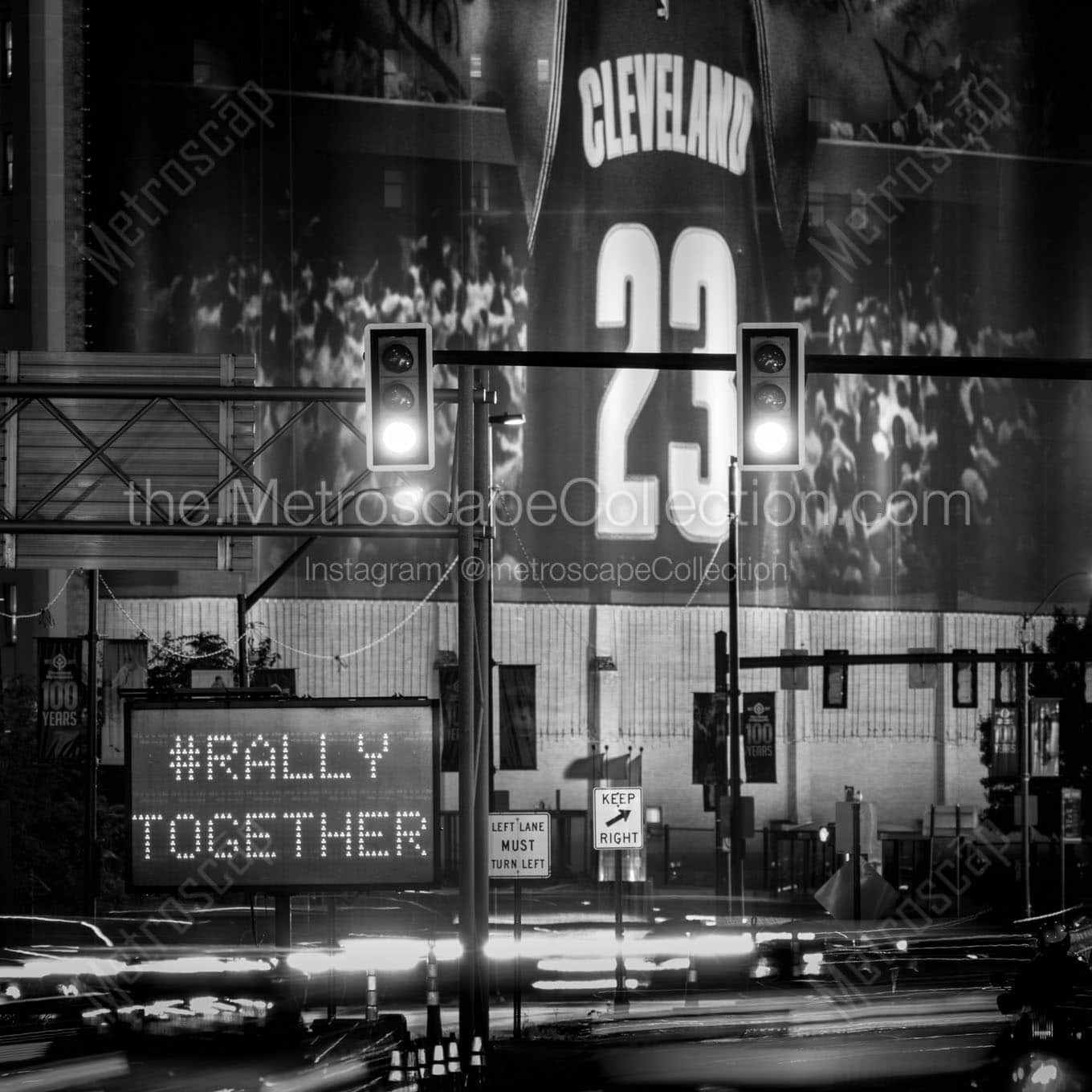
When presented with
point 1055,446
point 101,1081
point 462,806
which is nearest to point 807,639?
point 1055,446

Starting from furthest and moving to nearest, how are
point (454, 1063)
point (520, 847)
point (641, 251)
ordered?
point (641, 251) → point (520, 847) → point (454, 1063)

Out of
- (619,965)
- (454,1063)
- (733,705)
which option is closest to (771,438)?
(454,1063)

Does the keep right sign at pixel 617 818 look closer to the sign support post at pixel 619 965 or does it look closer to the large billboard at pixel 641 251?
the sign support post at pixel 619 965

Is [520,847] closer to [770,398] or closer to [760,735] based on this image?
[770,398]

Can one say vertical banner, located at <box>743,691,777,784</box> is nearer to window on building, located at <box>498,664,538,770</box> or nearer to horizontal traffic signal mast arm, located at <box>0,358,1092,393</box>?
window on building, located at <box>498,664,538,770</box>

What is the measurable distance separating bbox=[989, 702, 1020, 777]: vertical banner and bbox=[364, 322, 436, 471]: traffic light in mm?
33965

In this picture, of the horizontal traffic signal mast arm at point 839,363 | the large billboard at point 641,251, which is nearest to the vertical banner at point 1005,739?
the large billboard at point 641,251

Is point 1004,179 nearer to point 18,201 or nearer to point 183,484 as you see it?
point 18,201

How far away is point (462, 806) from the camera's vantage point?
1784 centimetres

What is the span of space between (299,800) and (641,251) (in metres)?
39.2

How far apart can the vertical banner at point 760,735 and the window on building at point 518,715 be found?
Answer: 5.22 m

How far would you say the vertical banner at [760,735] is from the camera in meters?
42.0

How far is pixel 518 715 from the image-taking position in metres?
42.9

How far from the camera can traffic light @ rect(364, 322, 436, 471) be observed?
14898mm
